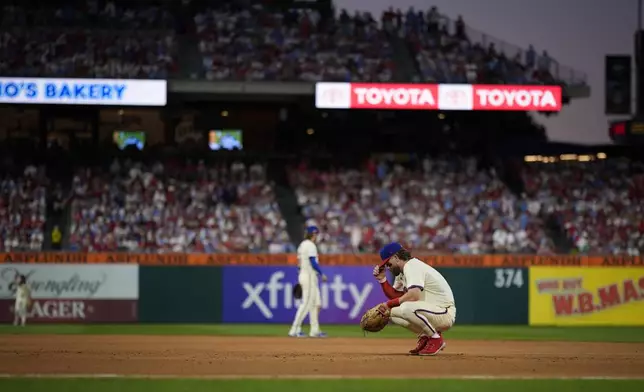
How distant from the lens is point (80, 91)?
32844 millimetres

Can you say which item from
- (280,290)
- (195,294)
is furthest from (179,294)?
(280,290)

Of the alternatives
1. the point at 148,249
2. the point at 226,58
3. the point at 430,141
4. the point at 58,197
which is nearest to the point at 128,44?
the point at 226,58

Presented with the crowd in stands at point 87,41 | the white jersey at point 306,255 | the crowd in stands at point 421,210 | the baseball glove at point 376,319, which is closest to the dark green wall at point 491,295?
the crowd in stands at point 421,210

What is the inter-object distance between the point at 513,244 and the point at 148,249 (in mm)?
10632

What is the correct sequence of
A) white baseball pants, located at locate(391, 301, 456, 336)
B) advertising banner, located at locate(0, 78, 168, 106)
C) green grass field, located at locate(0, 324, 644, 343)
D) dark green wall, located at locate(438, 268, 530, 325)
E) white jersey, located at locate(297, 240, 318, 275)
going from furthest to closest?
advertising banner, located at locate(0, 78, 168, 106)
dark green wall, located at locate(438, 268, 530, 325)
green grass field, located at locate(0, 324, 644, 343)
white jersey, located at locate(297, 240, 318, 275)
white baseball pants, located at locate(391, 301, 456, 336)

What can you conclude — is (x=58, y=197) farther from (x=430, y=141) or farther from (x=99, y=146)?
(x=430, y=141)

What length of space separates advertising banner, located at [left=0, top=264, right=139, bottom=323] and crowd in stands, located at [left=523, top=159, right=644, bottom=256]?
43.7ft

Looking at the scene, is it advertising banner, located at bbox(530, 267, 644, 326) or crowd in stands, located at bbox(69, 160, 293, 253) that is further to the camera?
crowd in stands, located at bbox(69, 160, 293, 253)

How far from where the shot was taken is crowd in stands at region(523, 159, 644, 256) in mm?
32875

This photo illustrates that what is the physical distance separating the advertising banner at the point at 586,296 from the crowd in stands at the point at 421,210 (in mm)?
3506

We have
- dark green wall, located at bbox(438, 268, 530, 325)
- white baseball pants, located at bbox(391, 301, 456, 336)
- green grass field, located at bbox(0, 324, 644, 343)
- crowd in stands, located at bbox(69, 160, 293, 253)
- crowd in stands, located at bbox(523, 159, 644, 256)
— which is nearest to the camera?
white baseball pants, located at bbox(391, 301, 456, 336)

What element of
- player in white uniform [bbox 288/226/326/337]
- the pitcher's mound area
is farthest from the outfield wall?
the pitcher's mound area

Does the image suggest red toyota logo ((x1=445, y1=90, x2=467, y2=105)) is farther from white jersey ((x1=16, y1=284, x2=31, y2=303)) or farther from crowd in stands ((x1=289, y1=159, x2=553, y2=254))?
white jersey ((x1=16, y1=284, x2=31, y2=303))

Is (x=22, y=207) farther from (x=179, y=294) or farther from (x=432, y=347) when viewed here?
(x=432, y=347)
